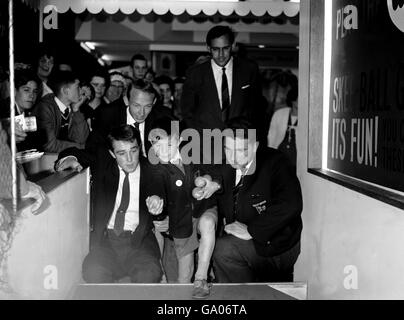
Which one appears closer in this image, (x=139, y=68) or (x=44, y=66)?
(x=44, y=66)

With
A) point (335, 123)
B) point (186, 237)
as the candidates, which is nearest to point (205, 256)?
point (186, 237)

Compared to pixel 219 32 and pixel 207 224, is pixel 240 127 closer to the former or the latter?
pixel 207 224

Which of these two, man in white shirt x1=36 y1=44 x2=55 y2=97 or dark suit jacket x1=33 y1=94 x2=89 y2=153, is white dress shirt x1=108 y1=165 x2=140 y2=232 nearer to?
dark suit jacket x1=33 y1=94 x2=89 y2=153

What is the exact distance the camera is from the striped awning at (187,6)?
518cm

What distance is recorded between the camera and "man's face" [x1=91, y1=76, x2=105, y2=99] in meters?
5.92

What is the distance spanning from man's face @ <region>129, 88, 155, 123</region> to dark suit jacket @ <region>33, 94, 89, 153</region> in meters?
0.80

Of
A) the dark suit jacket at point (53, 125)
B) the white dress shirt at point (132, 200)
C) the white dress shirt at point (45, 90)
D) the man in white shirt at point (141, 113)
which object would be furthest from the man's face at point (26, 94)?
the white dress shirt at point (132, 200)

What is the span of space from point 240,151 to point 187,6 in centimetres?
221

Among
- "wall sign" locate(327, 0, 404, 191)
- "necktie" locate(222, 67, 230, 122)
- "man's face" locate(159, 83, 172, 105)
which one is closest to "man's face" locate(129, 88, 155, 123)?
"necktie" locate(222, 67, 230, 122)

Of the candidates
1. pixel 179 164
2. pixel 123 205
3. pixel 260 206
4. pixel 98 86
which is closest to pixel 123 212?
pixel 123 205

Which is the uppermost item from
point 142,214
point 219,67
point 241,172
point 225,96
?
point 219,67

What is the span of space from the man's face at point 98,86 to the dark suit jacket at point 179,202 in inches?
98.7

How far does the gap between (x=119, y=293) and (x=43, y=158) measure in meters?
1.65

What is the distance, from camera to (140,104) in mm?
4109
